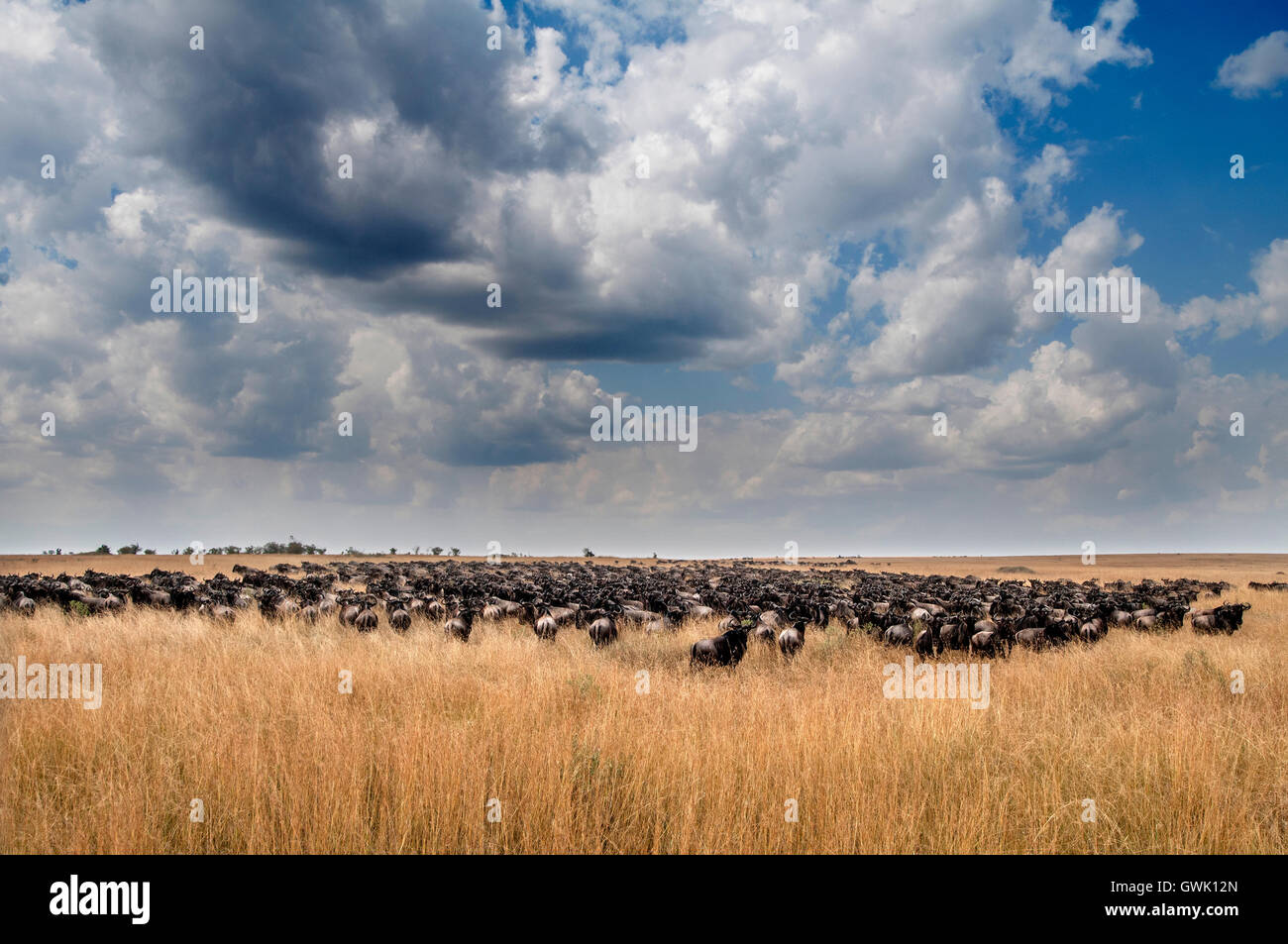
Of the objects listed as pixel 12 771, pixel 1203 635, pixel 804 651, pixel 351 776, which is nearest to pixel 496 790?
pixel 351 776

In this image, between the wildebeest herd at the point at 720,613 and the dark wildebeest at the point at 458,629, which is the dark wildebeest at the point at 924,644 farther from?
the dark wildebeest at the point at 458,629

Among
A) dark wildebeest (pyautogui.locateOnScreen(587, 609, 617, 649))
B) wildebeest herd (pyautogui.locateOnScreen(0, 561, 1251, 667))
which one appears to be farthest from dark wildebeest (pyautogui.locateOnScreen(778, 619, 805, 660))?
dark wildebeest (pyautogui.locateOnScreen(587, 609, 617, 649))

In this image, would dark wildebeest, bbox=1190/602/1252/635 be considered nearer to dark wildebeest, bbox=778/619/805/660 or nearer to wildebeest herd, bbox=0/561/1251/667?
wildebeest herd, bbox=0/561/1251/667

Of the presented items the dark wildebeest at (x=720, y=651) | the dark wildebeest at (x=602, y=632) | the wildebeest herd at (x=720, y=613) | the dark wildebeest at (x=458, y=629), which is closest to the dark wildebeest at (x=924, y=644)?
the wildebeest herd at (x=720, y=613)

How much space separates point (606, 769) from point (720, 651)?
791cm

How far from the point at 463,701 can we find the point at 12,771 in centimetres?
466

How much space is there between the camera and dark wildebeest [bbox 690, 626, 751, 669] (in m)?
13.9

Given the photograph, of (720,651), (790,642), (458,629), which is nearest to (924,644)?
(790,642)

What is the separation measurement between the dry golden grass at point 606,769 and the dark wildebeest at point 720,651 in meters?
2.99

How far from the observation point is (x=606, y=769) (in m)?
6.39

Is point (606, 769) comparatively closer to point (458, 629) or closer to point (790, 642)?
point (790, 642)

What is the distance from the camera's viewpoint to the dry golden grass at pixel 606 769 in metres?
5.47

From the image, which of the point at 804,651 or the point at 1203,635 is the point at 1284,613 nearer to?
the point at 1203,635

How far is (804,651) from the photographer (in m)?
15.9
